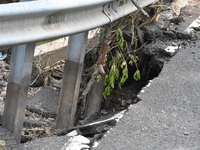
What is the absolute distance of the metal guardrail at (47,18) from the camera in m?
2.77

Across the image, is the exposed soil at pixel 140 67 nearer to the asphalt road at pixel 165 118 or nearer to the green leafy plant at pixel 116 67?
the green leafy plant at pixel 116 67

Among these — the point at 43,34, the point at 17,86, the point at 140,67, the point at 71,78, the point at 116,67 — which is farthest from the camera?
the point at 140,67

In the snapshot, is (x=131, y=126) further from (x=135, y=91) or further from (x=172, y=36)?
(x=172, y=36)

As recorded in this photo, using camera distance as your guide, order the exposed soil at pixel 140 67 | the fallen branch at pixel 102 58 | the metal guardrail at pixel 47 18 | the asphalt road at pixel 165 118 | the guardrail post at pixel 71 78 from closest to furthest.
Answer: the metal guardrail at pixel 47 18, the asphalt road at pixel 165 118, the guardrail post at pixel 71 78, the fallen branch at pixel 102 58, the exposed soil at pixel 140 67

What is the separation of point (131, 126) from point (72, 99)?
2.75 feet

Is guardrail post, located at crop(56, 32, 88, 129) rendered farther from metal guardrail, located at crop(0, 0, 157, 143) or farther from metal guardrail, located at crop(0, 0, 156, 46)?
metal guardrail, located at crop(0, 0, 156, 46)

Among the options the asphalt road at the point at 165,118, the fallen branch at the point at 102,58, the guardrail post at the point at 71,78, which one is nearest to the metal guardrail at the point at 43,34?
the guardrail post at the point at 71,78

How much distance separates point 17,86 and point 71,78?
858mm

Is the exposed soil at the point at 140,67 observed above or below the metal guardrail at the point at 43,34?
below

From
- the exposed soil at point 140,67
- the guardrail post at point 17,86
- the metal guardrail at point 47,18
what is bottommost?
the exposed soil at point 140,67

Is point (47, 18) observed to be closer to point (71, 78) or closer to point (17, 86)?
point (17, 86)

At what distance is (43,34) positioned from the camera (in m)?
3.08

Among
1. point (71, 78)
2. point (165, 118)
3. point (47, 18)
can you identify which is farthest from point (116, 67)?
point (47, 18)

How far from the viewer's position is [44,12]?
3.01 m
